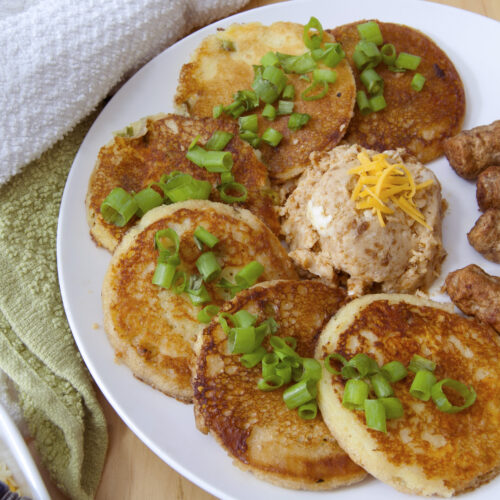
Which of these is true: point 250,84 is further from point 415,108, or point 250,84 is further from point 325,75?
point 415,108

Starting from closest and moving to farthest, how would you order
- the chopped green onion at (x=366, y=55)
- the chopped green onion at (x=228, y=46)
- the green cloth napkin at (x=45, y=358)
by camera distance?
the green cloth napkin at (x=45, y=358), the chopped green onion at (x=366, y=55), the chopped green onion at (x=228, y=46)

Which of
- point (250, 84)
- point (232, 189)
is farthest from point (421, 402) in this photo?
point (250, 84)

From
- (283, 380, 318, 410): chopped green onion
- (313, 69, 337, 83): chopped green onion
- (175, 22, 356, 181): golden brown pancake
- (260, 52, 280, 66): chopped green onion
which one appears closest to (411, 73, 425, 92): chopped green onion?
(175, 22, 356, 181): golden brown pancake

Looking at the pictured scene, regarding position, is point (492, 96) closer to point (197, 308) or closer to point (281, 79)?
point (281, 79)

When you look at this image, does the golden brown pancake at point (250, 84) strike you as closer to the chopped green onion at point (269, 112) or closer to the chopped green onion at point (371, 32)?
the chopped green onion at point (269, 112)

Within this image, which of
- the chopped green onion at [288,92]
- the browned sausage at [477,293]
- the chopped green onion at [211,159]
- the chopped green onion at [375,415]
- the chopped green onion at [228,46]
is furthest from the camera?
the chopped green onion at [228,46]

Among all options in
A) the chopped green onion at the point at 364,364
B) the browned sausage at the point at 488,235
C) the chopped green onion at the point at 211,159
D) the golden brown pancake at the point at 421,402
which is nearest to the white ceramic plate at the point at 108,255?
the browned sausage at the point at 488,235

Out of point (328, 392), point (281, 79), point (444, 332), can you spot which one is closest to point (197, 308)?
point (328, 392)
